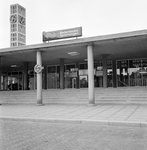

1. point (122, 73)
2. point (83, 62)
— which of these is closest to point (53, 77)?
point (83, 62)

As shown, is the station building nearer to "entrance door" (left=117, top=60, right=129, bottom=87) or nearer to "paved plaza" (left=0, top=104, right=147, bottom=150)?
"entrance door" (left=117, top=60, right=129, bottom=87)

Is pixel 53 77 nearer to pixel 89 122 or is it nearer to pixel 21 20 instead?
pixel 89 122

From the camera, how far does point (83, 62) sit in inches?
1098

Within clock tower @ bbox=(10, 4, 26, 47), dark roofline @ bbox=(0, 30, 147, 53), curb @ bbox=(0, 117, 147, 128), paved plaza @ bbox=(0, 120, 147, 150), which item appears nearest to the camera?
paved plaza @ bbox=(0, 120, 147, 150)

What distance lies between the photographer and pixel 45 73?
1214 inches

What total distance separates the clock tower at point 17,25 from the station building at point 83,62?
9362 centimetres

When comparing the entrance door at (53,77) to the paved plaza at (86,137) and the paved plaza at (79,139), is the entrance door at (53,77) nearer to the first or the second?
the paved plaza at (86,137)

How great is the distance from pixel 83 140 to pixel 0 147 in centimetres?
230

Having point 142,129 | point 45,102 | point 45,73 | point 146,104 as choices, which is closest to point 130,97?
point 146,104

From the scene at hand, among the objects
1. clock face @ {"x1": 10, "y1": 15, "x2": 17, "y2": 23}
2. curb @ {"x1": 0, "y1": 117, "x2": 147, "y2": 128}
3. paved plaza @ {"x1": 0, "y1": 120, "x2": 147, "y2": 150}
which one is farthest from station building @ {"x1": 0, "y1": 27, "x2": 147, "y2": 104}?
clock face @ {"x1": 10, "y1": 15, "x2": 17, "y2": 23}

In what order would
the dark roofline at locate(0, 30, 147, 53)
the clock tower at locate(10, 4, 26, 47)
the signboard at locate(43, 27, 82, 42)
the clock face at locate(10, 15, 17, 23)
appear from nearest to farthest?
the dark roofline at locate(0, 30, 147, 53), the signboard at locate(43, 27, 82, 42), the clock tower at locate(10, 4, 26, 47), the clock face at locate(10, 15, 17, 23)

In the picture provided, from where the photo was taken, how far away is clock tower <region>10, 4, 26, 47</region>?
123688 mm

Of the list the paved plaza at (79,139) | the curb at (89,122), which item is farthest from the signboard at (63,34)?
the paved plaza at (79,139)

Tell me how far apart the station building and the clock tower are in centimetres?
9362
